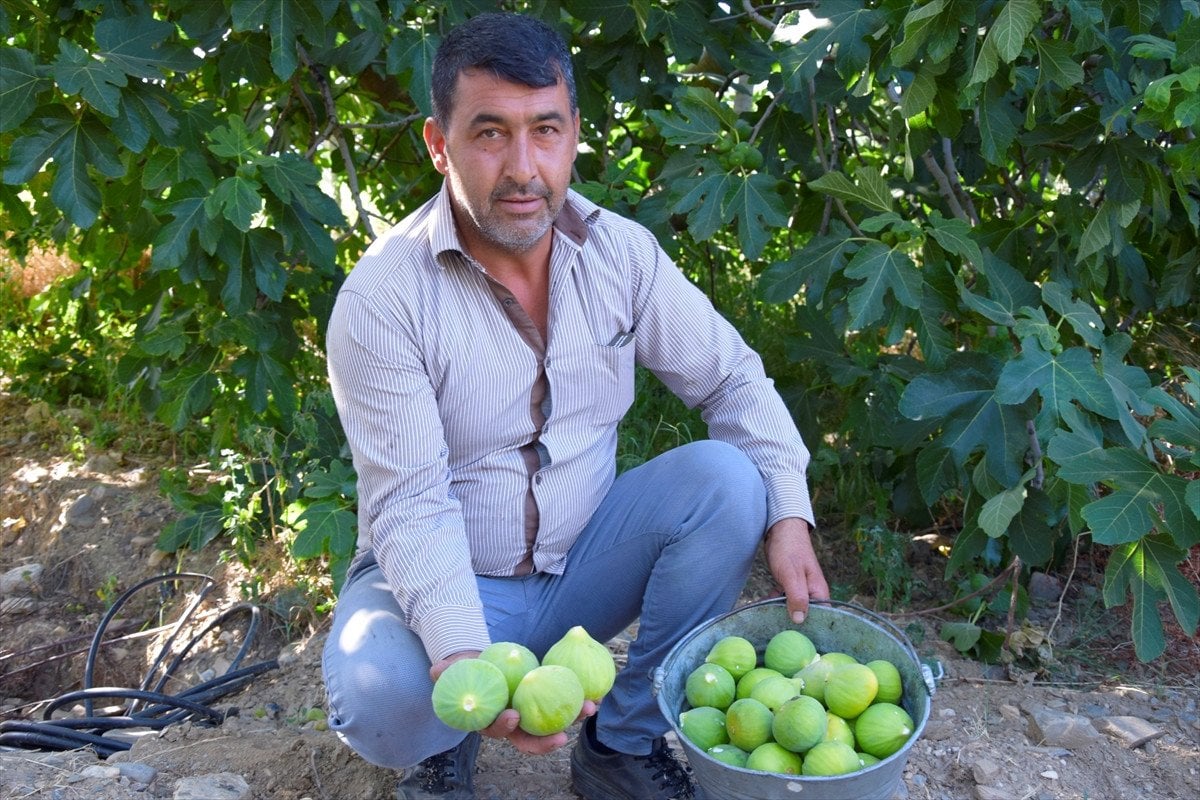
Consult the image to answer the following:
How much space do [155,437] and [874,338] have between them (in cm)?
276

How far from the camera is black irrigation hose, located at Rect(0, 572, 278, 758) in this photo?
302cm

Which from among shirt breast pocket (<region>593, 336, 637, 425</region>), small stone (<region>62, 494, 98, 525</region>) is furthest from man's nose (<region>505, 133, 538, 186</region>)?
small stone (<region>62, 494, 98, 525</region>)

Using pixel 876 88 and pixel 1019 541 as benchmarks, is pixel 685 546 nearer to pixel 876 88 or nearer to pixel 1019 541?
pixel 1019 541

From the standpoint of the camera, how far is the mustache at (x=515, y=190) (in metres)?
2.32

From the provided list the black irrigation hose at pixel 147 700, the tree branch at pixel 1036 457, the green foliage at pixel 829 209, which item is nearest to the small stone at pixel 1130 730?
the green foliage at pixel 829 209

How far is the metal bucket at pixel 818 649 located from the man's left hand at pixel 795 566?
0.04 m

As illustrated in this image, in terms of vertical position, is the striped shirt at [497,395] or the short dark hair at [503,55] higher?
the short dark hair at [503,55]

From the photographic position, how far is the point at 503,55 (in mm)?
2283

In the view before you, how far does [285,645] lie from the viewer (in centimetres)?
358

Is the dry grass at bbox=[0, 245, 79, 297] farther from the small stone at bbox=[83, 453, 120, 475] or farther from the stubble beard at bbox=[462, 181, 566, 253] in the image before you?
the stubble beard at bbox=[462, 181, 566, 253]

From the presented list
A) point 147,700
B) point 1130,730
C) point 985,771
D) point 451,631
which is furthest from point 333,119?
point 1130,730

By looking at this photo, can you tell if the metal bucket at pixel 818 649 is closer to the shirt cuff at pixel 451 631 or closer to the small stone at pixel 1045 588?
the shirt cuff at pixel 451 631

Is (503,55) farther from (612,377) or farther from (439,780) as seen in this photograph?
(439,780)

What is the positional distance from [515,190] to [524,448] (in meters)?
0.54
